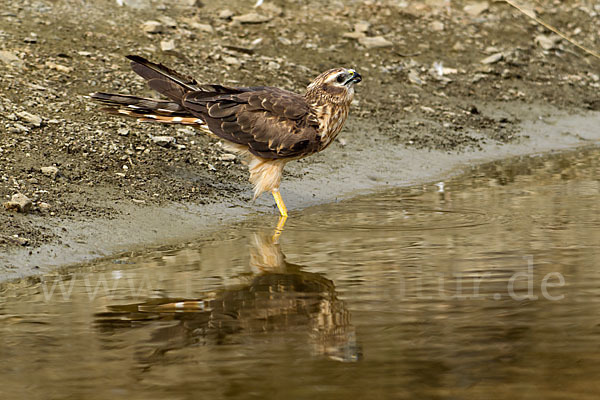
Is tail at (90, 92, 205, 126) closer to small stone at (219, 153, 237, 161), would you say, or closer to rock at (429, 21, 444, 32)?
small stone at (219, 153, 237, 161)

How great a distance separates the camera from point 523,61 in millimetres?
12938

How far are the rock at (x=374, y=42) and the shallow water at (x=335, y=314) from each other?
208 inches

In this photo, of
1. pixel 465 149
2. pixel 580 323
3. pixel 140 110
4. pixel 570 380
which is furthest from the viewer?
pixel 465 149

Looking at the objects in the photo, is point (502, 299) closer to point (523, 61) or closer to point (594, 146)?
point (594, 146)

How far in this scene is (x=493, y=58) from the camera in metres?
12.6

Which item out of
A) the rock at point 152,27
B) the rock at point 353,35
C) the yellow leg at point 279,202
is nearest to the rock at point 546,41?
the rock at point 353,35

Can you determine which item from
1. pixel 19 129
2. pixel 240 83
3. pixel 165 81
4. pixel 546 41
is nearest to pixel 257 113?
pixel 165 81

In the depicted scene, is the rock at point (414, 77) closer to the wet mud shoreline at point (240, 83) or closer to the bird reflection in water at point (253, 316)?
the wet mud shoreline at point (240, 83)

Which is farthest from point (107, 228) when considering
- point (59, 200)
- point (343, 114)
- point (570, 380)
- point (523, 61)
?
point (523, 61)

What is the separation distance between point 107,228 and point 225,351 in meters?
2.92

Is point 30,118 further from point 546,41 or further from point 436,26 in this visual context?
point 546,41

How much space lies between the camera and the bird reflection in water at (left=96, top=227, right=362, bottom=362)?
4375 millimetres

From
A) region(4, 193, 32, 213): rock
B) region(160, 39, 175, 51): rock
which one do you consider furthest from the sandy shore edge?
region(160, 39, 175, 51): rock

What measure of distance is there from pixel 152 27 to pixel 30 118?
326 centimetres
